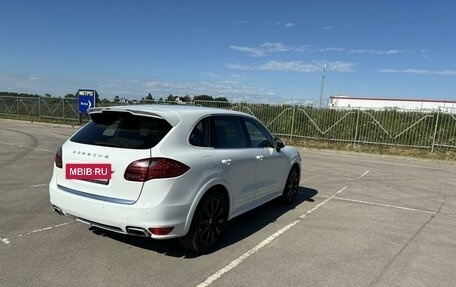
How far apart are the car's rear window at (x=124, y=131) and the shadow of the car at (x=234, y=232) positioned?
1298mm

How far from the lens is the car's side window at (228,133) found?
4839 mm

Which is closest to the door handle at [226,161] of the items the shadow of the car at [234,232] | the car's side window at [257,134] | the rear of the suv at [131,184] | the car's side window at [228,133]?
the car's side window at [228,133]

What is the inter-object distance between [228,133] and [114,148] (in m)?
1.58

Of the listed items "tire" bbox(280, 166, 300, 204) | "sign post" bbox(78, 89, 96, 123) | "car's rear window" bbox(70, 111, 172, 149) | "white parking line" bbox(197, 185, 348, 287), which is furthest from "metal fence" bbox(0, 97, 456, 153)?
"car's rear window" bbox(70, 111, 172, 149)

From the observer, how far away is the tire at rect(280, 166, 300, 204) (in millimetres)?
6905

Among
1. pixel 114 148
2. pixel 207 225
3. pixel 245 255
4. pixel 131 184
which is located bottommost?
pixel 245 255

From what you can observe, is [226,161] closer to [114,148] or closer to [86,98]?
[114,148]

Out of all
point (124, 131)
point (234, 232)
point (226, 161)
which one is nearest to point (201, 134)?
point (226, 161)

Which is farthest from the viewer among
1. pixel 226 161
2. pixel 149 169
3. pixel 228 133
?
pixel 228 133

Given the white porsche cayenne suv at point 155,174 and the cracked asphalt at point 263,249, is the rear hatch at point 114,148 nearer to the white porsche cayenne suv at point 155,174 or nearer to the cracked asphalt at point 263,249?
the white porsche cayenne suv at point 155,174

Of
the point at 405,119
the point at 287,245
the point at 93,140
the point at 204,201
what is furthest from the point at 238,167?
the point at 405,119

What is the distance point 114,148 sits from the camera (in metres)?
4.07

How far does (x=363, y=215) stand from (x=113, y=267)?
14.4 feet

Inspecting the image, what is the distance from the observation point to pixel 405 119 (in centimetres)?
1928
